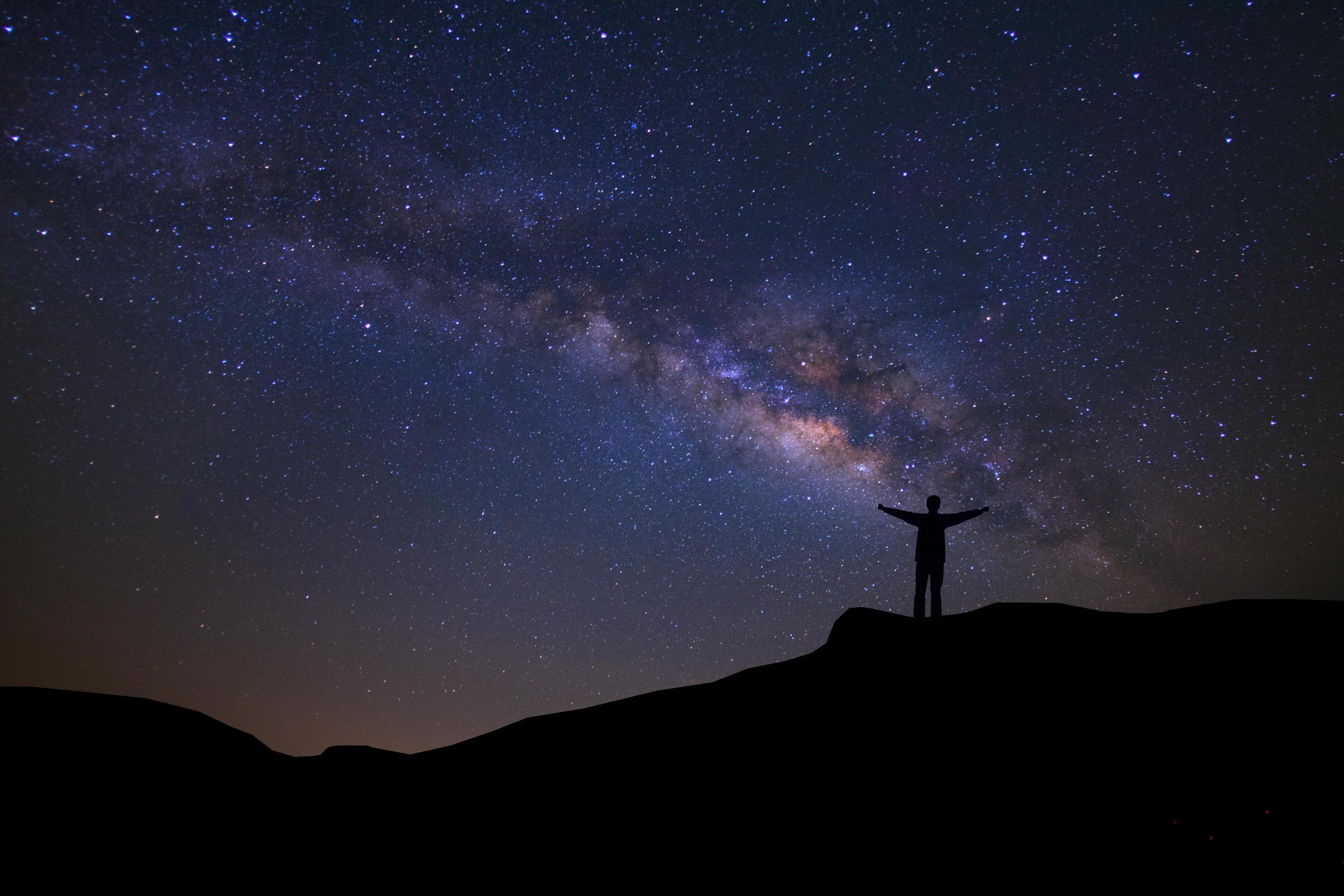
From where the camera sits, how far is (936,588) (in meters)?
9.39

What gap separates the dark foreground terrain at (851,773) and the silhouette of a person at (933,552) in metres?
0.97

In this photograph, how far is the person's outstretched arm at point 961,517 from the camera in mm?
9383

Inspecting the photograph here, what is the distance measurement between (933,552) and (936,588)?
533 mm

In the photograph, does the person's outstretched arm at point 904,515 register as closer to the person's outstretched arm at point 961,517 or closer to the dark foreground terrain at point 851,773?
the person's outstretched arm at point 961,517

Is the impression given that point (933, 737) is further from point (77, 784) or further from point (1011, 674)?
point (77, 784)

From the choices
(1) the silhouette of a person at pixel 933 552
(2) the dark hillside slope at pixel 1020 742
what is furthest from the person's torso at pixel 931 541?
(2) the dark hillside slope at pixel 1020 742

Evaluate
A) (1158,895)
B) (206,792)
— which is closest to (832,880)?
(1158,895)

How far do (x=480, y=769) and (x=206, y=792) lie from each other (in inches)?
127

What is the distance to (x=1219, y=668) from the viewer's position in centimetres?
646

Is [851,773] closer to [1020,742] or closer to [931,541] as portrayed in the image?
[1020,742]

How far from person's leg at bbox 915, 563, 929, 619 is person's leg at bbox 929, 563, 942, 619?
0.07 m

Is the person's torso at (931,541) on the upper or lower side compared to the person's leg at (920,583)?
upper

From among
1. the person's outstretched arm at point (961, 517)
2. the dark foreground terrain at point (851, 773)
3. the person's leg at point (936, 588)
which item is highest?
the person's outstretched arm at point (961, 517)

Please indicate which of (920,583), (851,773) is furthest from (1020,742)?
(920,583)
